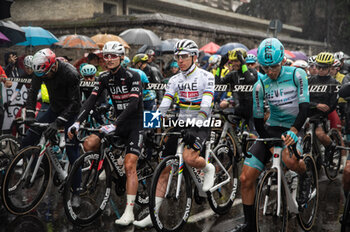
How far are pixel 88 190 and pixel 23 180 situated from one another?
3.30 ft

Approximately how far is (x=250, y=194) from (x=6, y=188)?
10.6 ft

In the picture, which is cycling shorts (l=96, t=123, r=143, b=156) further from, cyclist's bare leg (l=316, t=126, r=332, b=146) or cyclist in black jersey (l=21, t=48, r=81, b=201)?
cyclist's bare leg (l=316, t=126, r=332, b=146)

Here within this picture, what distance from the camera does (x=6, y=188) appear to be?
5.51 m

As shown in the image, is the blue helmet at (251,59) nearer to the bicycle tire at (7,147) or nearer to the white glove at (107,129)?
the white glove at (107,129)

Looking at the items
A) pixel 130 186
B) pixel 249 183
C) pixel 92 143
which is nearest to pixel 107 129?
pixel 92 143

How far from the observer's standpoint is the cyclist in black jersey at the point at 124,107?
5625 mm

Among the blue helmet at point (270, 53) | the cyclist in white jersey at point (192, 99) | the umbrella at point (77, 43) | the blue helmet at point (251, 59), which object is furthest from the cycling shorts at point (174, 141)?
the umbrella at point (77, 43)

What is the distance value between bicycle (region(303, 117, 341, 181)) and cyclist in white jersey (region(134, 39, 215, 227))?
10.5 feet

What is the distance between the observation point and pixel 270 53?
4840 millimetres

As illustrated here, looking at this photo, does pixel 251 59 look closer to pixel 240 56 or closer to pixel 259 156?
pixel 240 56

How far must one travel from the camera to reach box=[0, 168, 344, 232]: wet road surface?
5387 mm

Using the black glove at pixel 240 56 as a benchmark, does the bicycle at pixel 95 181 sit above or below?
below

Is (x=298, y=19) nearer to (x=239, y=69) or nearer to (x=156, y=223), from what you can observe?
(x=239, y=69)

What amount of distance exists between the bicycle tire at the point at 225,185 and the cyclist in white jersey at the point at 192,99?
47cm
